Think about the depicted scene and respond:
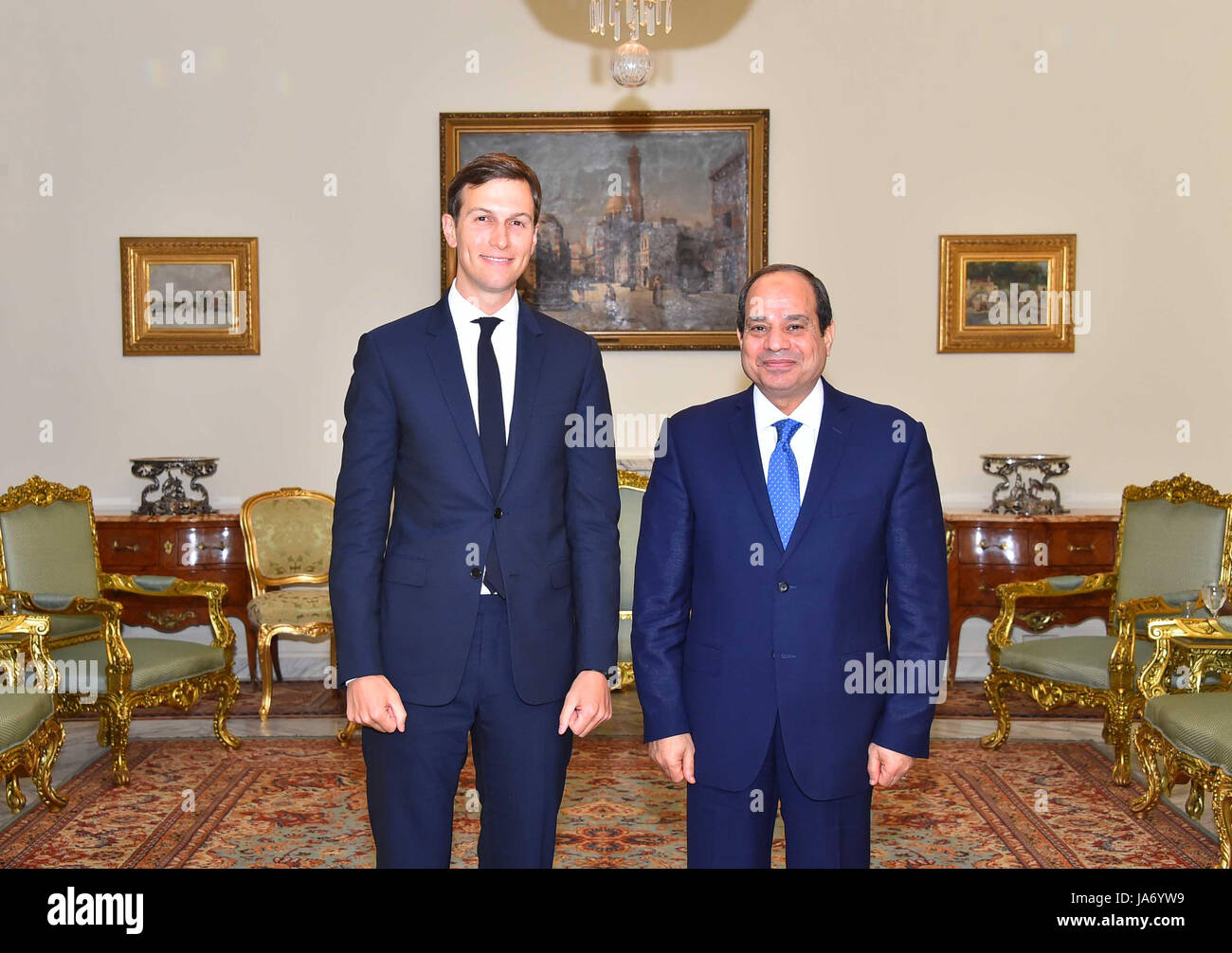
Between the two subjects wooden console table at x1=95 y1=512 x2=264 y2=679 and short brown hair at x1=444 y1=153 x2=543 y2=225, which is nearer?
short brown hair at x1=444 y1=153 x2=543 y2=225

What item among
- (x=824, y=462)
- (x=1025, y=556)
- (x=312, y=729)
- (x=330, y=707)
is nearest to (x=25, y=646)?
(x=312, y=729)

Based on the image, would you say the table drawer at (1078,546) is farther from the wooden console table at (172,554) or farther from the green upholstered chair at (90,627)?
the wooden console table at (172,554)

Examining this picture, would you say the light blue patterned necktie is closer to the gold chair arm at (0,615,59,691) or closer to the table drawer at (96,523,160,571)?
the gold chair arm at (0,615,59,691)

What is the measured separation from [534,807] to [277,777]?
3176 millimetres

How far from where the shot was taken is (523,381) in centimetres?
227

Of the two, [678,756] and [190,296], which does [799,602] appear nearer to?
[678,756]

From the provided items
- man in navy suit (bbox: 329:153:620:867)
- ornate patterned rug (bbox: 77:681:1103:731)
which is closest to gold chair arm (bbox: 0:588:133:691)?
ornate patterned rug (bbox: 77:681:1103:731)

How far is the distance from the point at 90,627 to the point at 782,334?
4.51 meters

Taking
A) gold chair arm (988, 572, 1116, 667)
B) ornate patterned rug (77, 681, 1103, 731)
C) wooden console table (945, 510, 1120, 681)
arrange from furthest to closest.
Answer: wooden console table (945, 510, 1120, 681) → ornate patterned rug (77, 681, 1103, 731) → gold chair arm (988, 572, 1116, 667)

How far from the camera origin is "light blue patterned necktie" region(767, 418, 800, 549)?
2.21m

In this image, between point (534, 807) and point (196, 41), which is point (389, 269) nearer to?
point (196, 41)

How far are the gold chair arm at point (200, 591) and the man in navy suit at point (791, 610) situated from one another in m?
3.88

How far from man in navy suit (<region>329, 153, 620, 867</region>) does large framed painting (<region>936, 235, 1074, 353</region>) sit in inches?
213
